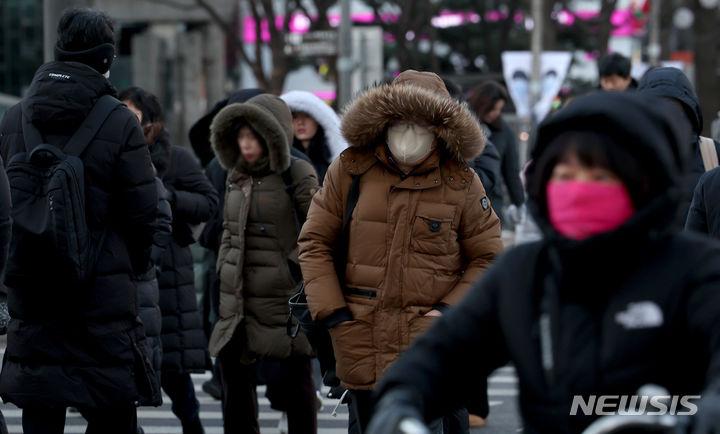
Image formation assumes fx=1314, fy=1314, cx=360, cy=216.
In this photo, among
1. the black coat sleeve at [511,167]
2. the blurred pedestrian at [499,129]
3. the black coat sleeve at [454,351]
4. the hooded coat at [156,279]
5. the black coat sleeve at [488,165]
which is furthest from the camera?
the black coat sleeve at [511,167]

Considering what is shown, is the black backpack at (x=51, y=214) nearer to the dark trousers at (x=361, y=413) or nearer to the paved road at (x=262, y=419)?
the dark trousers at (x=361, y=413)

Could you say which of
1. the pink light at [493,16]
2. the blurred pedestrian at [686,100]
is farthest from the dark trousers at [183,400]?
the pink light at [493,16]

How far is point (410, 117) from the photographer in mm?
4902

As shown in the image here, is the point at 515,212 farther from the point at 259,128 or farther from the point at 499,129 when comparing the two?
the point at 259,128

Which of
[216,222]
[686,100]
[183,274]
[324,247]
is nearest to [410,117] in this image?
→ [324,247]

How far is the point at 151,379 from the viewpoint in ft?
16.6

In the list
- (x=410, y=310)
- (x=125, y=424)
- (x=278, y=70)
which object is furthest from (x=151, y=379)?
(x=278, y=70)

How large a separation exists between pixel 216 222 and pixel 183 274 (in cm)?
33

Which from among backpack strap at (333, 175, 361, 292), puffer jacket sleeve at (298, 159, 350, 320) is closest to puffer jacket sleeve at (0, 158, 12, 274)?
puffer jacket sleeve at (298, 159, 350, 320)

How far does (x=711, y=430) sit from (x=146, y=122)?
5030 millimetres

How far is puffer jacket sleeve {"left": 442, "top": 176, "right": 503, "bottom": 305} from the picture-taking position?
16.2 ft

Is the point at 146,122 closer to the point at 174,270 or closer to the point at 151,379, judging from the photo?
the point at 174,270

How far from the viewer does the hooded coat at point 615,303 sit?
2.46 meters

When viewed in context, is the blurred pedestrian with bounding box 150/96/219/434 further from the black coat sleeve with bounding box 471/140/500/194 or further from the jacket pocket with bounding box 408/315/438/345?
the jacket pocket with bounding box 408/315/438/345
